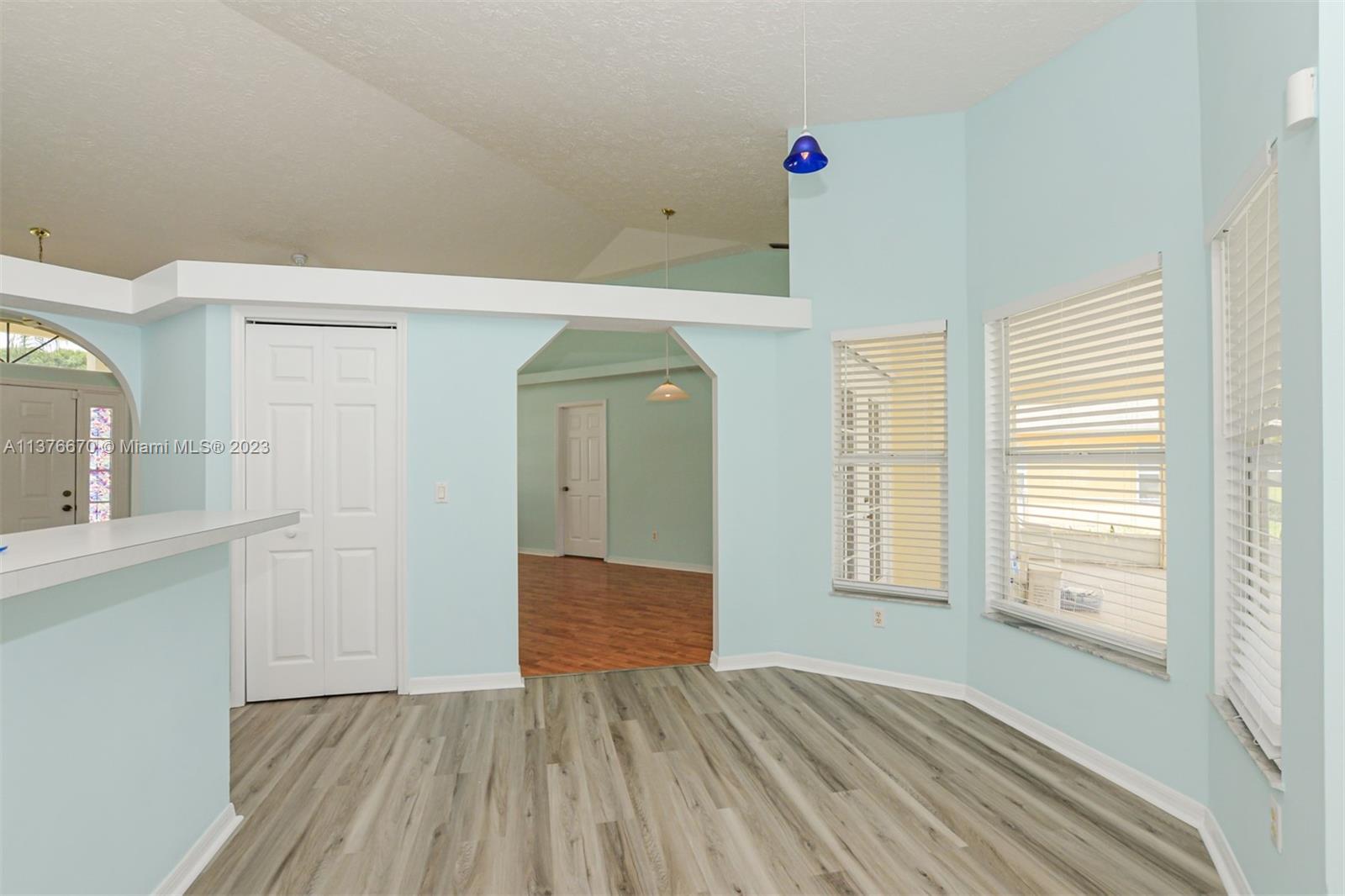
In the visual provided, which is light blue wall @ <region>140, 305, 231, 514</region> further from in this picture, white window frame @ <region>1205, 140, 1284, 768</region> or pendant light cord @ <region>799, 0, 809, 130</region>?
white window frame @ <region>1205, 140, 1284, 768</region>

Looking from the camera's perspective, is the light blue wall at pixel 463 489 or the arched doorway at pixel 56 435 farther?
the arched doorway at pixel 56 435

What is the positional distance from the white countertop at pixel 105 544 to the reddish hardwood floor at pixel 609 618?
8.42 feet

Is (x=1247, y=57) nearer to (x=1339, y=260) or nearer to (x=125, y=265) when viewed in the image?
(x=1339, y=260)

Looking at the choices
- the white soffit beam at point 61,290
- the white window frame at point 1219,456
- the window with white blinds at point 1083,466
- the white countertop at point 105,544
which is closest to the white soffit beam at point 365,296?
the white soffit beam at point 61,290

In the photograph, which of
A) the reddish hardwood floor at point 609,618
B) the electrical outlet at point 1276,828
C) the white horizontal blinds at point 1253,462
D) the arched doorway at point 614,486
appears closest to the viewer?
the electrical outlet at point 1276,828

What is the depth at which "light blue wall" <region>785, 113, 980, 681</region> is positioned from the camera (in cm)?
390

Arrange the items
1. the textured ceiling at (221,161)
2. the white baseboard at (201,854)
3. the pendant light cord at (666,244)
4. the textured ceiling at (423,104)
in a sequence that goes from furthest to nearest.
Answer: the pendant light cord at (666,244)
the textured ceiling at (221,161)
the textured ceiling at (423,104)
the white baseboard at (201,854)

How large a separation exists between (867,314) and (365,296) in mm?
3016

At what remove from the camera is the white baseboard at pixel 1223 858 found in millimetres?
2039

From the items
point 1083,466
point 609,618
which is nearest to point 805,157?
point 1083,466

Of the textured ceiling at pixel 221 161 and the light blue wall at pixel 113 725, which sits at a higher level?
the textured ceiling at pixel 221 161

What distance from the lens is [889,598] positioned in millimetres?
4074

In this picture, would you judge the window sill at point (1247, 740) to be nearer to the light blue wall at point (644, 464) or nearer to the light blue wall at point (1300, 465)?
the light blue wall at point (1300, 465)

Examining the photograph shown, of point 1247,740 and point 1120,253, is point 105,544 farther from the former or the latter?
point 1120,253
